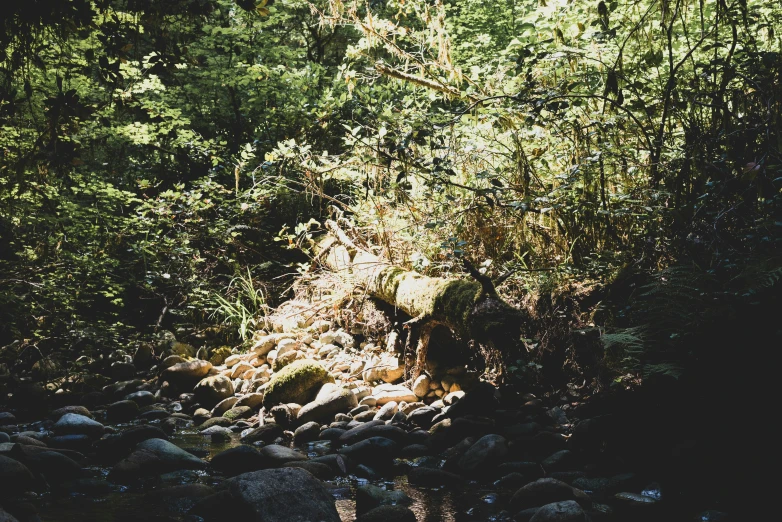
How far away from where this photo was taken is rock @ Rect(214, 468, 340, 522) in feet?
11.2

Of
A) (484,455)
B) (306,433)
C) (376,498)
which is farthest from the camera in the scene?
(306,433)

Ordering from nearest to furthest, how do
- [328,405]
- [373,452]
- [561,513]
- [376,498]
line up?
[561,513], [376,498], [373,452], [328,405]

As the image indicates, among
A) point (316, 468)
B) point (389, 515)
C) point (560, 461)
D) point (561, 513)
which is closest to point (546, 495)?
point (561, 513)

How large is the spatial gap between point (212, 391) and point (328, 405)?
1.60 metres

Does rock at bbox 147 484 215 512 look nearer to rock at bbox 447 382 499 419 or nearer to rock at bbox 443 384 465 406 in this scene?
rock at bbox 447 382 499 419

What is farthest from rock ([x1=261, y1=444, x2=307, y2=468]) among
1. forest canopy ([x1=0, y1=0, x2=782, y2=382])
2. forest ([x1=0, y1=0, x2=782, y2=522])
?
forest canopy ([x1=0, y1=0, x2=782, y2=382])

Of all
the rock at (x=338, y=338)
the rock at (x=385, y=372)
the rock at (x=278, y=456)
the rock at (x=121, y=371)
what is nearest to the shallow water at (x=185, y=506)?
the rock at (x=278, y=456)

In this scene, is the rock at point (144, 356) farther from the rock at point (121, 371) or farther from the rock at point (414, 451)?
the rock at point (414, 451)

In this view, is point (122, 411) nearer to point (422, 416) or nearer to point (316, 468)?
point (316, 468)

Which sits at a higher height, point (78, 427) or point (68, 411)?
point (78, 427)

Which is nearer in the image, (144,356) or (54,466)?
(54,466)

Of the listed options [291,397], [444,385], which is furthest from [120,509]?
[444,385]

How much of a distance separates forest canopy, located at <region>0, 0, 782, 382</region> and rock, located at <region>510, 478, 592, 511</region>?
93 cm

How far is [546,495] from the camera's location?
3613mm
